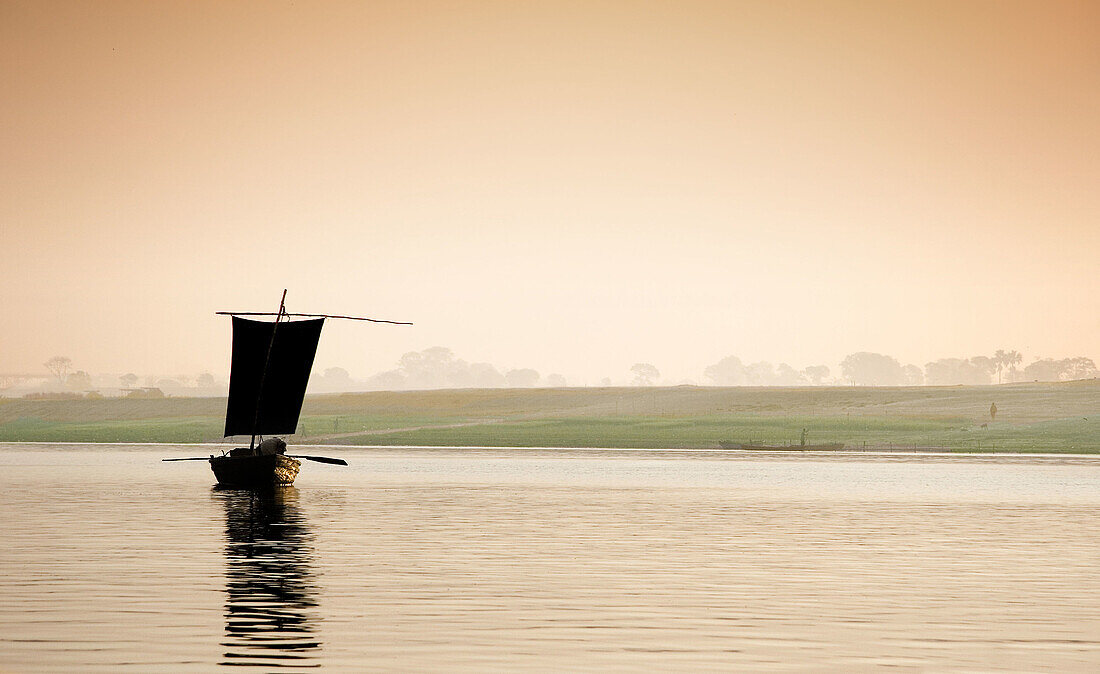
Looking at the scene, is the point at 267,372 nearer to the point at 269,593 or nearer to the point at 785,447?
the point at 269,593

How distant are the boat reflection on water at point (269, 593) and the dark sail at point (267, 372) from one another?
111 feet

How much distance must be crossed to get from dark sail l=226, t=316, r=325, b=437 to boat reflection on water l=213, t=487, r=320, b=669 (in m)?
33.8

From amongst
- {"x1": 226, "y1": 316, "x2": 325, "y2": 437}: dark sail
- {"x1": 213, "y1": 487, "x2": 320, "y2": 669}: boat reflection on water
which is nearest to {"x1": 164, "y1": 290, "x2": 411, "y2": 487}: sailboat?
{"x1": 226, "y1": 316, "x2": 325, "y2": 437}: dark sail

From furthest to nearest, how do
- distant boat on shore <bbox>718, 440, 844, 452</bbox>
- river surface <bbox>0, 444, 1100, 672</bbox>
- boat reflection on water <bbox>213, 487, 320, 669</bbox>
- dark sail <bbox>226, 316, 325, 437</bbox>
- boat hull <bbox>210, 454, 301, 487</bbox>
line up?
distant boat on shore <bbox>718, 440, 844, 452</bbox>
dark sail <bbox>226, 316, 325, 437</bbox>
boat hull <bbox>210, 454, 301, 487</bbox>
river surface <bbox>0, 444, 1100, 672</bbox>
boat reflection on water <bbox>213, 487, 320, 669</bbox>


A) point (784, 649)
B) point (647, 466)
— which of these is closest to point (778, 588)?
point (784, 649)

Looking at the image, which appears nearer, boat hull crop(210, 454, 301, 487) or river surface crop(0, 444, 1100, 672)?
river surface crop(0, 444, 1100, 672)

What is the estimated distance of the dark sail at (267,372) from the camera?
90.6 metres

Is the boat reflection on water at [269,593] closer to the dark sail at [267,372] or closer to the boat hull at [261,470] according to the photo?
the boat hull at [261,470]

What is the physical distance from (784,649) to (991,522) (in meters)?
34.2

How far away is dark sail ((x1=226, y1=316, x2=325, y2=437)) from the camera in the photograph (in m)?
90.6

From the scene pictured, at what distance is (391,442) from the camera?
6693 inches

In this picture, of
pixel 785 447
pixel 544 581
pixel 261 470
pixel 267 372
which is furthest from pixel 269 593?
pixel 785 447

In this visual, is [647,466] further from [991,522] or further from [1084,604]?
[1084,604]

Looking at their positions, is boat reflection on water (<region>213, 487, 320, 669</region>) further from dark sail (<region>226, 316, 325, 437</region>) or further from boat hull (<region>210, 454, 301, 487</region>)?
dark sail (<region>226, 316, 325, 437</region>)
